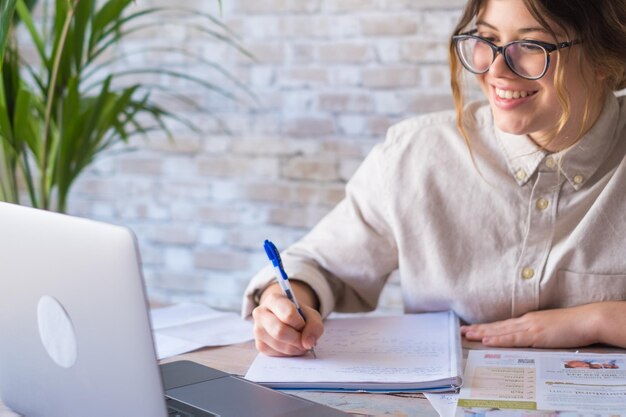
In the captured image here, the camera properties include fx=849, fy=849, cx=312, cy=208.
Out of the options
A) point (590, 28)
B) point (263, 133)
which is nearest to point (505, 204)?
point (590, 28)

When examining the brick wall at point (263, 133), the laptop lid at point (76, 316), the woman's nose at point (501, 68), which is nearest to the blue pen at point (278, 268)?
the laptop lid at point (76, 316)

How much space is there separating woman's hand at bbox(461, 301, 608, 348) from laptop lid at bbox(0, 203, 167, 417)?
66cm

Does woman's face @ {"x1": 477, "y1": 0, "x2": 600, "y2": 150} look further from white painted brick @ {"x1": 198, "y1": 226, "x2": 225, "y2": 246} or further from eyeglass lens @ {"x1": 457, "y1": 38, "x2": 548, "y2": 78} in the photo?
white painted brick @ {"x1": 198, "y1": 226, "x2": 225, "y2": 246}

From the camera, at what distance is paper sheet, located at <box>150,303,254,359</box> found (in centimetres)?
137

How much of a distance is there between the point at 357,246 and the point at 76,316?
78 centimetres

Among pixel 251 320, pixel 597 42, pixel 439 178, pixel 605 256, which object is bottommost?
pixel 251 320

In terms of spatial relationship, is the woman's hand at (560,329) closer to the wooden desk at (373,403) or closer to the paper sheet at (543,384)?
the paper sheet at (543,384)

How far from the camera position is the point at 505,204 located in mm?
1520

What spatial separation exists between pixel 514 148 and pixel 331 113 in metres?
0.98

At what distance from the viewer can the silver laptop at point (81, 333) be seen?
827mm

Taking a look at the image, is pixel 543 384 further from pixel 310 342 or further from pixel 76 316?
pixel 76 316

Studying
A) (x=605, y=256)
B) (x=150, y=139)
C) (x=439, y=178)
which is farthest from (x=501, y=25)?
(x=150, y=139)

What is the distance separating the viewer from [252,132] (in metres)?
2.55

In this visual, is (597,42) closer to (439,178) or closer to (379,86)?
(439,178)
